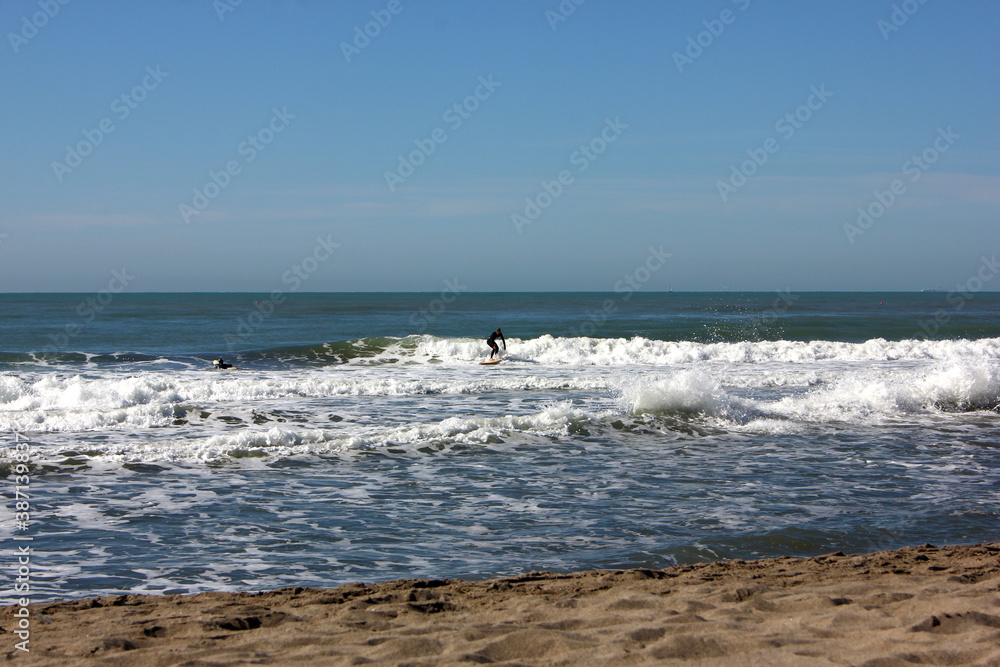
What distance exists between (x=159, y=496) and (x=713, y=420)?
31.5 feet

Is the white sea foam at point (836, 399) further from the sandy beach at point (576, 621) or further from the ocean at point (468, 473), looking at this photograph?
the sandy beach at point (576, 621)

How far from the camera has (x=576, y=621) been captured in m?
4.59

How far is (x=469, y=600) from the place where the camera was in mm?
5172

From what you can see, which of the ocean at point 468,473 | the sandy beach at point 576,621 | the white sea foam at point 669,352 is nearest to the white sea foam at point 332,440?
the ocean at point 468,473

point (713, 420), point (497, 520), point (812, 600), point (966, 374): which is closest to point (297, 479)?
point (497, 520)

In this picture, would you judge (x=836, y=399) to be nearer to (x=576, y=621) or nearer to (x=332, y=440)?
(x=332, y=440)

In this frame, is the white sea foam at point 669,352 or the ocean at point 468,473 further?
the white sea foam at point 669,352

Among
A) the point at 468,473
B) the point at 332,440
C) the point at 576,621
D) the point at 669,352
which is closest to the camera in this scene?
the point at 576,621

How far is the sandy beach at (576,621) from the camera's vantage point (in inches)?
159

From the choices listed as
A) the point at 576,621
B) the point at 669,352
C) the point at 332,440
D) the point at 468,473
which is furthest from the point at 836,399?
the point at 669,352

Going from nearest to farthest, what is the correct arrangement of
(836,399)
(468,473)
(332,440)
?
(468,473) < (332,440) < (836,399)

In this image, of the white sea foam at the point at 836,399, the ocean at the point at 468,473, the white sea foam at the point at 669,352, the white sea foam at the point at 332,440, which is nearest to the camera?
the ocean at the point at 468,473

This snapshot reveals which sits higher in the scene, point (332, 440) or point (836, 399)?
point (836, 399)

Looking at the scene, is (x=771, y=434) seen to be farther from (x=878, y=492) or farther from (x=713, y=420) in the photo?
(x=878, y=492)
